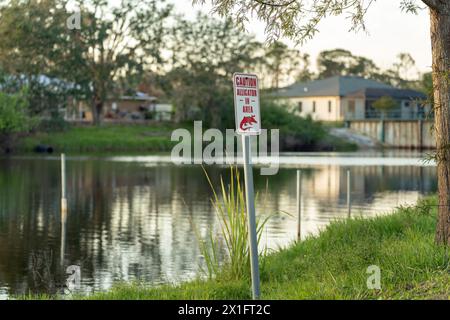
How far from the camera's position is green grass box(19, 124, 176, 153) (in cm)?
7181

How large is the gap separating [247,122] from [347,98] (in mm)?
95511

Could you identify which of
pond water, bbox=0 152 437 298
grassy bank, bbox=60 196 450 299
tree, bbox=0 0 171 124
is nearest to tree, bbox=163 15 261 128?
tree, bbox=0 0 171 124

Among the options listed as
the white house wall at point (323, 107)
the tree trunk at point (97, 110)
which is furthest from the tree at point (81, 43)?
the white house wall at point (323, 107)

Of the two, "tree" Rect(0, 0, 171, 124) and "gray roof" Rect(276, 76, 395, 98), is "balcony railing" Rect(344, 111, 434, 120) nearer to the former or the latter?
"gray roof" Rect(276, 76, 395, 98)

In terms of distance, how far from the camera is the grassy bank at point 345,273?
34.1ft

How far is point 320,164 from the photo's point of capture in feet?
185

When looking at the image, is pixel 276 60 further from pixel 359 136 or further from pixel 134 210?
pixel 134 210

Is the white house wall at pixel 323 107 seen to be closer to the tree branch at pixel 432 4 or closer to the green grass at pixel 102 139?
the green grass at pixel 102 139

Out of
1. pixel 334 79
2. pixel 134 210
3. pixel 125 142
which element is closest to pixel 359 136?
pixel 334 79

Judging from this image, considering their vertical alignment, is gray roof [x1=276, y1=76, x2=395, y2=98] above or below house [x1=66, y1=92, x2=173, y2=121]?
above

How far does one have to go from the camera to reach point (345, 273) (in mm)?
11867

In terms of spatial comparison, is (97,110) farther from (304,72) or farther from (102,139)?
(304,72)

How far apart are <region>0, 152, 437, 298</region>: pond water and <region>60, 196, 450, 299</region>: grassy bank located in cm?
141

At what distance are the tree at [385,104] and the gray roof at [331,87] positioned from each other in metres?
5.73
